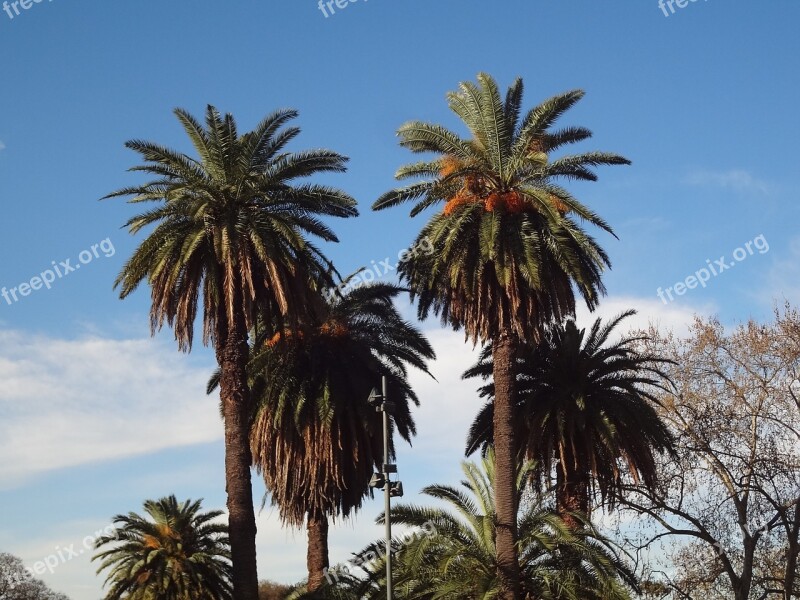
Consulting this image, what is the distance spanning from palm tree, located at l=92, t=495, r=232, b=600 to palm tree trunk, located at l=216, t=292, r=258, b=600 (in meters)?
11.1

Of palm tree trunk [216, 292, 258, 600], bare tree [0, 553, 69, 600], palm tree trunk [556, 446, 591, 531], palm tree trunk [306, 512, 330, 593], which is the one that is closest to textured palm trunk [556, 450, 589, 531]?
palm tree trunk [556, 446, 591, 531]

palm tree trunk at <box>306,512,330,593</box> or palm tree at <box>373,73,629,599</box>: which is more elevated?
palm tree at <box>373,73,629,599</box>

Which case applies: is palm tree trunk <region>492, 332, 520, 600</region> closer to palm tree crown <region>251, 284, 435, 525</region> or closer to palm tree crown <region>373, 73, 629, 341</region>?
palm tree crown <region>373, 73, 629, 341</region>

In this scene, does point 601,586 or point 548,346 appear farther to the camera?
point 548,346

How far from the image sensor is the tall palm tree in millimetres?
34625

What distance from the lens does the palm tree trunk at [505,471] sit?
27.0 metres

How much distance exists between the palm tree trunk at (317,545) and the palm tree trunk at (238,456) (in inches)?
344

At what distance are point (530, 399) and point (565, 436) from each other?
1.93 metres

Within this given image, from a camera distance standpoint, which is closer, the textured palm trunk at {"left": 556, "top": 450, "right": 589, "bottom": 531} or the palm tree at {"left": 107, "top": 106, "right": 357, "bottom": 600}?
the palm tree at {"left": 107, "top": 106, "right": 357, "bottom": 600}

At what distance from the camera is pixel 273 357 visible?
1426 inches

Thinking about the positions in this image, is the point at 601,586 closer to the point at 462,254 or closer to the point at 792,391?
the point at 462,254

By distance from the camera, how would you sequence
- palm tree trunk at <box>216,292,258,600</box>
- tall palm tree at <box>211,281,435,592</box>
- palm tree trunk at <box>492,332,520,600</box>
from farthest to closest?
tall palm tree at <box>211,281,435,592</box>, palm tree trunk at <box>492,332,520,600</box>, palm tree trunk at <box>216,292,258,600</box>

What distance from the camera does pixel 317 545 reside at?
35656 mm

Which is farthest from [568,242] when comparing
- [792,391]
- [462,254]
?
[792,391]
